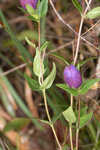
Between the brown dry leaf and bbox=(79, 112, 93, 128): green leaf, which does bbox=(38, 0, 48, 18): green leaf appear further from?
the brown dry leaf

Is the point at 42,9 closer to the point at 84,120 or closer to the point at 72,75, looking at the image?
the point at 72,75

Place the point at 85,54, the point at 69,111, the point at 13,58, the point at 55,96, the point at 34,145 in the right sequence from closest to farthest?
the point at 69,111, the point at 55,96, the point at 85,54, the point at 34,145, the point at 13,58

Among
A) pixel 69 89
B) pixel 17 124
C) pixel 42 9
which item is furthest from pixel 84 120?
pixel 17 124

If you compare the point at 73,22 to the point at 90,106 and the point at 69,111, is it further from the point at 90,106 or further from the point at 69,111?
the point at 69,111

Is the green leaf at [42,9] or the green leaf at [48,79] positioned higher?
the green leaf at [42,9]

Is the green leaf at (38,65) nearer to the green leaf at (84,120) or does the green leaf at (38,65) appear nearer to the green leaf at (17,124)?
the green leaf at (84,120)

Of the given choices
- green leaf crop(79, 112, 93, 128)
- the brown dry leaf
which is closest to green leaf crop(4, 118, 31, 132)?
the brown dry leaf

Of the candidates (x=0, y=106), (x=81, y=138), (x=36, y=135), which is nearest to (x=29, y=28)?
(x=0, y=106)

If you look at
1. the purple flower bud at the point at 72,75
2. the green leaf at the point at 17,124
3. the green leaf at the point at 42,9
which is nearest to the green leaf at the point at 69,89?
the purple flower bud at the point at 72,75

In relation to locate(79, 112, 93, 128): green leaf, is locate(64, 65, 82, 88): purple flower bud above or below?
above
